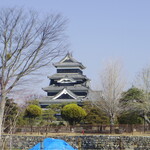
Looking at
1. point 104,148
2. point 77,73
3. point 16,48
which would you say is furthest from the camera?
point 77,73

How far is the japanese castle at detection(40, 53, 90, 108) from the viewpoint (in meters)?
44.6

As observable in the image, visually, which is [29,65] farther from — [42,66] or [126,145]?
[126,145]

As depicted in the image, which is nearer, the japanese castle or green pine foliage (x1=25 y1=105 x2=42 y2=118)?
green pine foliage (x1=25 y1=105 x2=42 y2=118)

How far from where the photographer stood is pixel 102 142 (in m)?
22.3

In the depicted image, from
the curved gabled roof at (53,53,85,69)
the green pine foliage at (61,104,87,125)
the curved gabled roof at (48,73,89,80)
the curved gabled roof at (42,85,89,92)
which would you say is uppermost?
the curved gabled roof at (53,53,85,69)

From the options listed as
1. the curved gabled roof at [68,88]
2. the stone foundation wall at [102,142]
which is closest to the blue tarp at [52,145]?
the stone foundation wall at [102,142]

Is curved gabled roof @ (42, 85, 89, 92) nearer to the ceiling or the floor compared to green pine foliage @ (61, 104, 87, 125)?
nearer to the ceiling

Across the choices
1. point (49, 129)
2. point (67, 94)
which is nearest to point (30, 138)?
point (49, 129)

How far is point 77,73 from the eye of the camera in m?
48.8

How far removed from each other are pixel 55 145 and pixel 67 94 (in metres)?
31.7

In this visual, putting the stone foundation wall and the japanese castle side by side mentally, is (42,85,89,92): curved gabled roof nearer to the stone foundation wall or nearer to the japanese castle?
the japanese castle

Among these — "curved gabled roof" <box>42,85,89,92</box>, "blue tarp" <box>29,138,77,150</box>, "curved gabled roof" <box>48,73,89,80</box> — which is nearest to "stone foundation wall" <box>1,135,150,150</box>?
"blue tarp" <box>29,138,77,150</box>

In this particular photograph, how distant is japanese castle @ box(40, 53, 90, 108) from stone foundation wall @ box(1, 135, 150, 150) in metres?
21.0

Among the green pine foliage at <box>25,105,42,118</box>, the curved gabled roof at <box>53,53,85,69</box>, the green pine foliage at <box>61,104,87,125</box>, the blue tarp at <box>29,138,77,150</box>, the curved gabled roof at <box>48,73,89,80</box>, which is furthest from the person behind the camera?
the curved gabled roof at <box>53,53,85,69</box>
